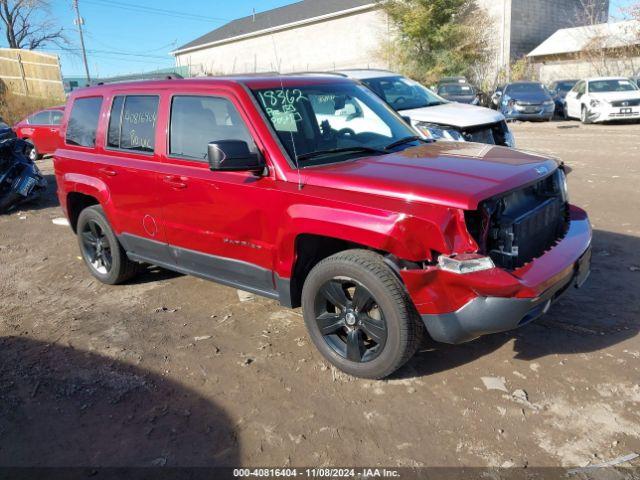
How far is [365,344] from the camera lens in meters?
3.52

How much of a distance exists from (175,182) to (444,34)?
96.9 ft

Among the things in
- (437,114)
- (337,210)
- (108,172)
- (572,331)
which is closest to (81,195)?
(108,172)

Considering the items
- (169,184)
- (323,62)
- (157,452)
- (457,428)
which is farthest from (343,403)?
(323,62)

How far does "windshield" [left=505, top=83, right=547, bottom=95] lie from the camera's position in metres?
20.3

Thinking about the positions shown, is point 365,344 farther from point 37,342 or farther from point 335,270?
point 37,342

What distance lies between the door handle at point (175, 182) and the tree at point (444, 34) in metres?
28.7

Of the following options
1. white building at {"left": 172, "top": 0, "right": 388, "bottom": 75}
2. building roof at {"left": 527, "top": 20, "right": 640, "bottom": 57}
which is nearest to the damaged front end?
building roof at {"left": 527, "top": 20, "right": 640, "bottom": 57}

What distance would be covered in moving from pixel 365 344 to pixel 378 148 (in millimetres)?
1451

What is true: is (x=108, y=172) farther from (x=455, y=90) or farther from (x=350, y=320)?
(x=455, y=90)

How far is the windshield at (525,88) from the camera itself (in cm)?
2033

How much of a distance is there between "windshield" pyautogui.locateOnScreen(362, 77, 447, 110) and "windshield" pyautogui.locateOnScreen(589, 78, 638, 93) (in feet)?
39.5

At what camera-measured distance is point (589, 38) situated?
95.7 feet

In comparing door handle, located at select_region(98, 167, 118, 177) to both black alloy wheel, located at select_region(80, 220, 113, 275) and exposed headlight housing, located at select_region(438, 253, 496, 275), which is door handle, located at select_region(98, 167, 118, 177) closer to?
black alloy wheel, located at select_region(80, 220, 113, 275)

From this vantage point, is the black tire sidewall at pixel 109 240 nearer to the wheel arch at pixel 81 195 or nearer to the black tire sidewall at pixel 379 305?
the wheel arch at pixel 81 195
